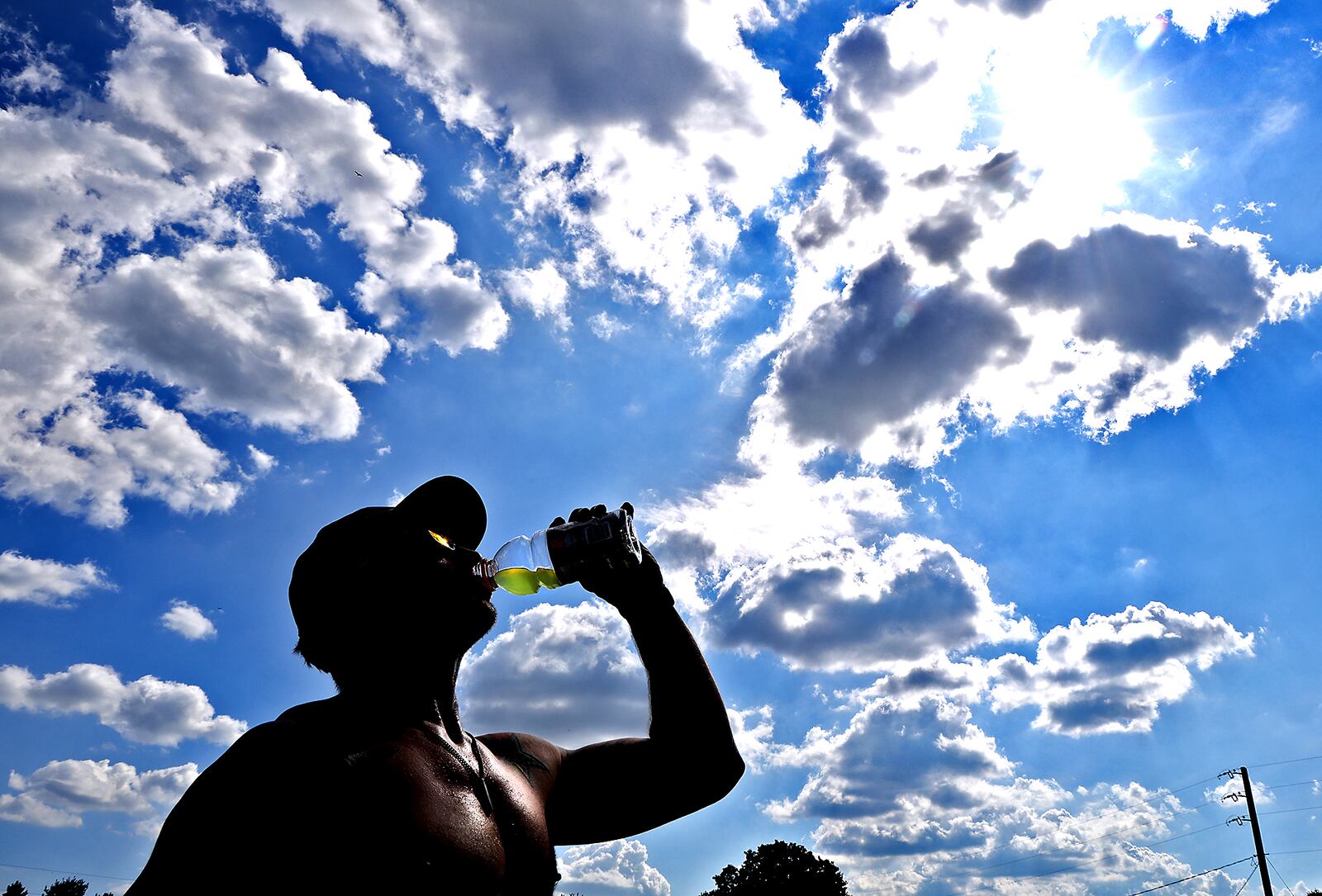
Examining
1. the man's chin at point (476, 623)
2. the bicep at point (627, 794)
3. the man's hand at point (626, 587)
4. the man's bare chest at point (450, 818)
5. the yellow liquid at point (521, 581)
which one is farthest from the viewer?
the yellow liquid at point (521, 581)

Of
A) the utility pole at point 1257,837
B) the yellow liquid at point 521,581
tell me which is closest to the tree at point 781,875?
the utility pole at point 1257,837

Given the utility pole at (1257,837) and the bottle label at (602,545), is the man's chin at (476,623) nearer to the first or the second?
the bottle label at (602,545)

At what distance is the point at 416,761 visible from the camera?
282 centimetres

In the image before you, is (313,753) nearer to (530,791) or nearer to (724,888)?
(530,791)

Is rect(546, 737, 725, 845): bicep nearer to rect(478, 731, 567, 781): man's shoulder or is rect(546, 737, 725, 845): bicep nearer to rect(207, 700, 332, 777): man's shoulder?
rect(478, 731, 567, 781): man's shoulder

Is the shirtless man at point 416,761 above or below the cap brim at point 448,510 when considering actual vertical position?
below

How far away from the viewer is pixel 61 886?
40.8 metres

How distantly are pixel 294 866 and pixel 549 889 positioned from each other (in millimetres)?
939

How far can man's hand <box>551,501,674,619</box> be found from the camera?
357cm

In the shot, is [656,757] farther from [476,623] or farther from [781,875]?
[781,875]

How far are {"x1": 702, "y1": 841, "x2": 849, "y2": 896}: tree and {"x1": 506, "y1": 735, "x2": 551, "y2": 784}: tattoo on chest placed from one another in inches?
2150

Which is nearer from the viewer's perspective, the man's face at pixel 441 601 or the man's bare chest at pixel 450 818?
the man's bare chest at pixel 450 818

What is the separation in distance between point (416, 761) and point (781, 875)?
56162 mm

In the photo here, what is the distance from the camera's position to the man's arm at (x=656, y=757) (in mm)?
3430
